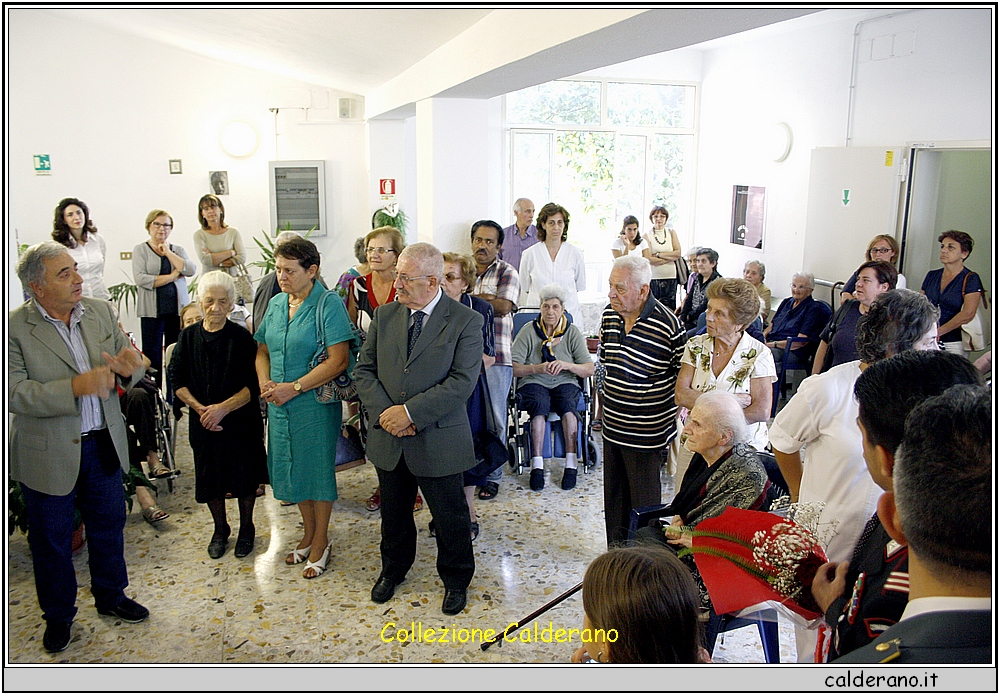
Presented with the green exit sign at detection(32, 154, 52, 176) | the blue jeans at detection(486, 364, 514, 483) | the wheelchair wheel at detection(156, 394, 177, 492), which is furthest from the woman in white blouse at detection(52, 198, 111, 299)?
the blue jeans at detection(486, 364, 514, 483)

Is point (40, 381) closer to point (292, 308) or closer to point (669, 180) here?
point (292, 308)

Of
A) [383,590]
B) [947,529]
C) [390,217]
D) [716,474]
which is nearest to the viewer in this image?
[947,529]

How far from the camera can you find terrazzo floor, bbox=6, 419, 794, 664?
2707 millimetres

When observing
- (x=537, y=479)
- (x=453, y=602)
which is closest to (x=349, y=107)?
(x=537, y=479)

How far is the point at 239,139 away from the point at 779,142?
602cm

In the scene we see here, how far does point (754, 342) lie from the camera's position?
295cm

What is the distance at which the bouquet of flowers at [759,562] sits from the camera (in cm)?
160

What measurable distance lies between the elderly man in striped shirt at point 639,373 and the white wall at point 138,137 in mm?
6060

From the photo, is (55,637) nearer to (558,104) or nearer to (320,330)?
(320,330)

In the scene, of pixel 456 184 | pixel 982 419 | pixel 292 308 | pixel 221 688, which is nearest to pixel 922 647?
pixel 982 419

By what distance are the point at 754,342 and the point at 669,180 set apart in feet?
23.7

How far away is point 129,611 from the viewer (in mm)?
2893

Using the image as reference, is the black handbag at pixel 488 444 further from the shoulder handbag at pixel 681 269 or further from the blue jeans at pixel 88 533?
the shoulder handbag at pixel 681 269

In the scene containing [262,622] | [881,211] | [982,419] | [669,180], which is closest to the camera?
[982,419]
